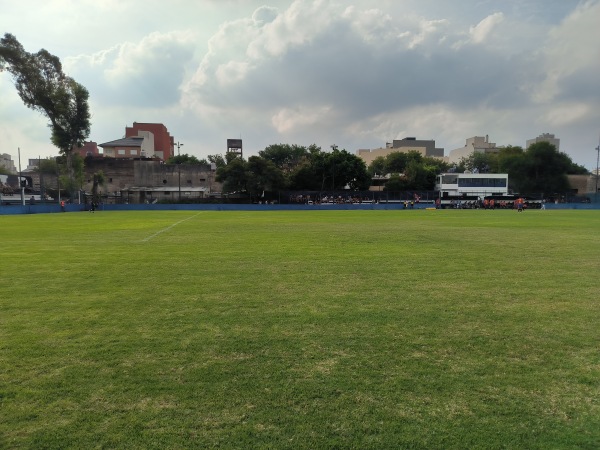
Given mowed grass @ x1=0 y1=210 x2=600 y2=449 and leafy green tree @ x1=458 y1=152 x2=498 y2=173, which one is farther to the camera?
leafy green tree @ x1=458 y1=152 x2=498 y2=173

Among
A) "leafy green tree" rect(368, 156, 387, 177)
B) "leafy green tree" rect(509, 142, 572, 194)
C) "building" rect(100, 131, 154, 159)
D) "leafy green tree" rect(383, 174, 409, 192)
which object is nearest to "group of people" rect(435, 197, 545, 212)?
"leafy green tree" rect(383, 174, 409, 192)

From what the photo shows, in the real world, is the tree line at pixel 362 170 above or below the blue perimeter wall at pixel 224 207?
above

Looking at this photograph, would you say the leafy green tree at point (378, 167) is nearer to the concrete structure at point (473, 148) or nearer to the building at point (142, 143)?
the concrete structure at point (473, 148)

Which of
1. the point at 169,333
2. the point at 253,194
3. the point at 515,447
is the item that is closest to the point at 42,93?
the point at 253,194

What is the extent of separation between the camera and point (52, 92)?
5109 centimetres

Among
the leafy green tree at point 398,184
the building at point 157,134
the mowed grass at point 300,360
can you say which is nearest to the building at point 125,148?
the building at point 157,134

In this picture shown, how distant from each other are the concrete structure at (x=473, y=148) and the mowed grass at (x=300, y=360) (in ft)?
395

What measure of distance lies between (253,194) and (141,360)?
186 feet

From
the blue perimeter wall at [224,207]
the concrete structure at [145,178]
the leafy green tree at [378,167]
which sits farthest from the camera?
the leafy green tree at [378,167]

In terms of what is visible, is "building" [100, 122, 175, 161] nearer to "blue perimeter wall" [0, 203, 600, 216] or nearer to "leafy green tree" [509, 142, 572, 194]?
"blue perimeter wall" [0, 203, 600, 216]

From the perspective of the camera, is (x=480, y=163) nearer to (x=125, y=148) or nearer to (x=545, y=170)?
(x=545, y=170)

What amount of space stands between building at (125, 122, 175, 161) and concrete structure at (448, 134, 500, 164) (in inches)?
3223

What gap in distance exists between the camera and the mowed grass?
9.12ft

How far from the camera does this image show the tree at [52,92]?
163 ft
